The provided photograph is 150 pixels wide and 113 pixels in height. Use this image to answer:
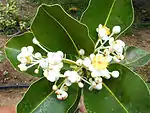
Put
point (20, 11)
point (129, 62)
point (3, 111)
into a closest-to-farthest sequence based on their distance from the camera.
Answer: point (129, 62), point (3, 111), point (20, 11)

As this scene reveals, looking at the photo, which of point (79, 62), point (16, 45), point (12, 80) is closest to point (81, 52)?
point (79, 62)

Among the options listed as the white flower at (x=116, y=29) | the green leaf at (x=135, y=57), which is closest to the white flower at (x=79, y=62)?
the white flower at (x=116, y=29)

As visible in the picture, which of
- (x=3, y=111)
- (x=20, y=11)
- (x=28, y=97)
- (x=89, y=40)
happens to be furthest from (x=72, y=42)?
(x=20, y=11)

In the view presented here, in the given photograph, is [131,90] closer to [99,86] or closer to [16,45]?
[99,86]

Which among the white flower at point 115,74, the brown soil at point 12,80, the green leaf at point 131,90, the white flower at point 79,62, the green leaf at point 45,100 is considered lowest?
the brown soil at point 12,80

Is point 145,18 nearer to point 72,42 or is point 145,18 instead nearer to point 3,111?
point 3,111

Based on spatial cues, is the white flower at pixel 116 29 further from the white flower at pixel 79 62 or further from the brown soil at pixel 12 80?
the brown soil at pixel 12 80
